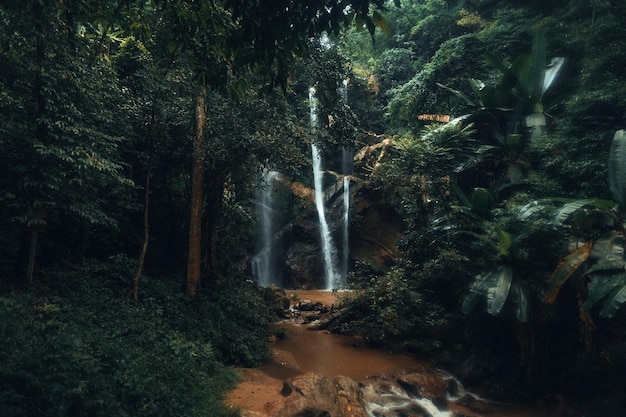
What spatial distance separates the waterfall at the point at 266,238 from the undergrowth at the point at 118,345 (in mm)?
10159

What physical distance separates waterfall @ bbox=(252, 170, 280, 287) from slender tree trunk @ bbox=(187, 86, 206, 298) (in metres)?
11.5

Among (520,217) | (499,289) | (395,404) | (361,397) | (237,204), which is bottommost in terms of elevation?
(395,404)

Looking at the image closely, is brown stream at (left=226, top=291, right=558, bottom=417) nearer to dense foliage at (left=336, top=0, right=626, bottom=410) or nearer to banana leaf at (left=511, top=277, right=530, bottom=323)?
Answer: dense foliage at (left=336, top=0, right=626, bottom=410)

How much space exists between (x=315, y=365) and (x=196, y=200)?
506 cm

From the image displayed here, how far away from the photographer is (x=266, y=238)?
23.1m

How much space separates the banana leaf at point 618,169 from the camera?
305 inches

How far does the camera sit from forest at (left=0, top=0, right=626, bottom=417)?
217 inches

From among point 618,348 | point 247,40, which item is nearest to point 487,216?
point 618,348

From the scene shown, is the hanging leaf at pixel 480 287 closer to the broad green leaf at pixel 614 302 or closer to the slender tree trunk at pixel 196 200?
the broad green leaf at pixel 614 302

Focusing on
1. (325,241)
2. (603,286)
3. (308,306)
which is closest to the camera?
(603,286)

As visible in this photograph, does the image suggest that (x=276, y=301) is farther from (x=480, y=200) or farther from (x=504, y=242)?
(x=504, y=242)

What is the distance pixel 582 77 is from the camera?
10.9 m

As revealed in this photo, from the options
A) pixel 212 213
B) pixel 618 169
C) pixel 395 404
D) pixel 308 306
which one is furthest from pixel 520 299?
pixel 308 306

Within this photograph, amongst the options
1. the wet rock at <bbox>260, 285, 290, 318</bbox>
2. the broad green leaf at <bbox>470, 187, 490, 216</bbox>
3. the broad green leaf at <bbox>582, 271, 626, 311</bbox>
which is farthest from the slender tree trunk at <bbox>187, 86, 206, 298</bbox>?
the broad green leaf at <bbox>582, 271, 626, 311</bbox>
